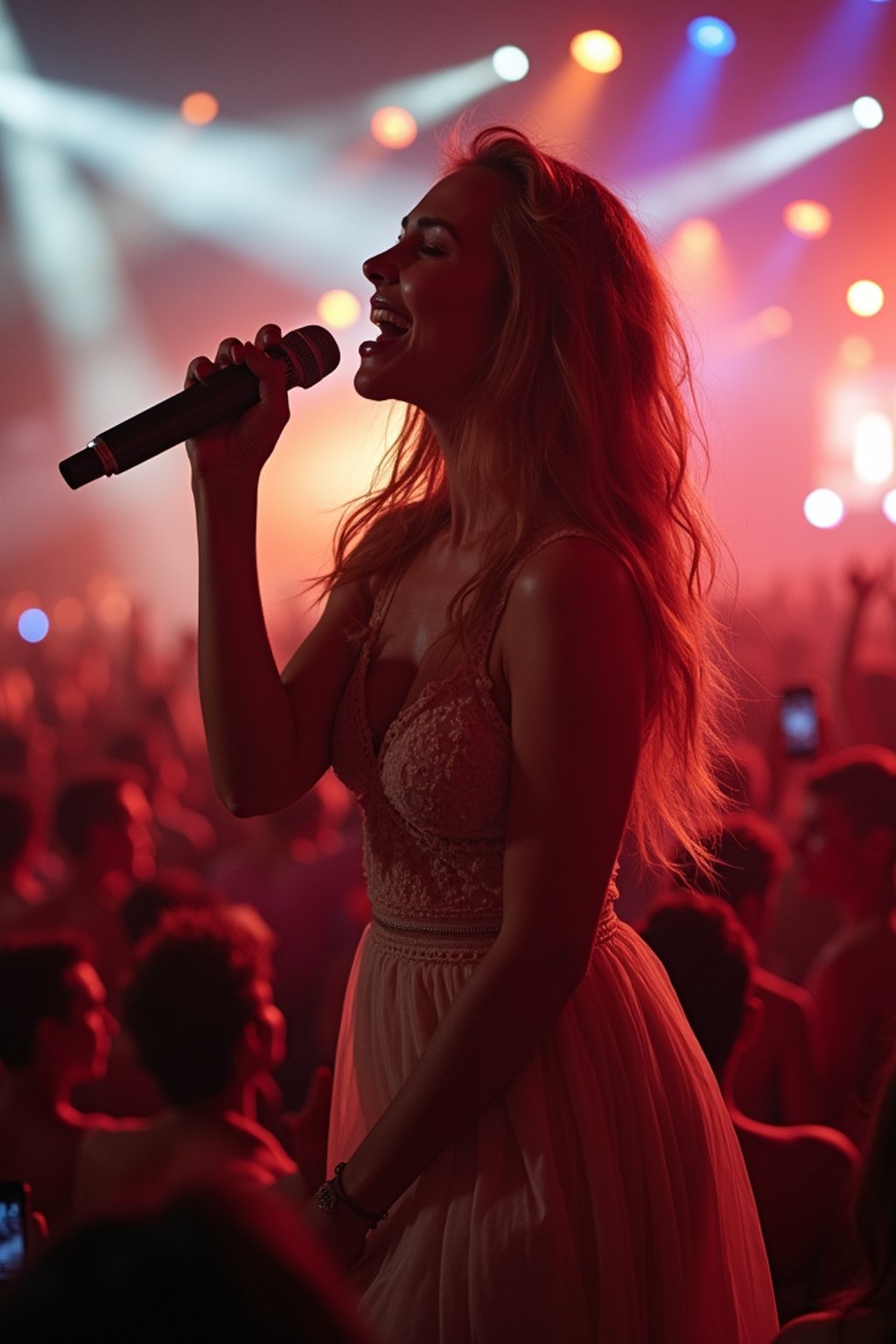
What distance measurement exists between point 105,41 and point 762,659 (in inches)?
179

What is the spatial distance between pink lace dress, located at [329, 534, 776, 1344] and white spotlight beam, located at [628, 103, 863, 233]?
6817 mm

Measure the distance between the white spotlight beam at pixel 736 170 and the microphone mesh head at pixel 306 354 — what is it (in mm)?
6484

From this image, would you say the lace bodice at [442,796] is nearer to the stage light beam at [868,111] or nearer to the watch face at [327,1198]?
the watch face at [327,1198]

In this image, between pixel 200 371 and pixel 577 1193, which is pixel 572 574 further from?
pixel 577 1193

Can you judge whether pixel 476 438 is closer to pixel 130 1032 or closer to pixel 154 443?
pixel 154 443

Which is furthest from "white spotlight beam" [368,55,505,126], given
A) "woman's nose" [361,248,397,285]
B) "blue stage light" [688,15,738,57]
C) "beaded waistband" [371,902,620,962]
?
"beaded waistband" [371,902,620,962]

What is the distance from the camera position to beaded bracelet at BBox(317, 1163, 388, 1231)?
4.87 ft

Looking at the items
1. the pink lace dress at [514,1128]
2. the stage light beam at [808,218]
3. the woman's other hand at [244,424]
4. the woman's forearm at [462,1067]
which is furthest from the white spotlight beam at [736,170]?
the woman's forearm at [462,1067]

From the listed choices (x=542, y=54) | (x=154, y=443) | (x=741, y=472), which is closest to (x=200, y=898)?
(x=154, y=443)

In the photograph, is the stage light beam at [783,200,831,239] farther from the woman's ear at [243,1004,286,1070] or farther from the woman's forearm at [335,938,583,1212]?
the woman's forearm at [335,938,583,1212]

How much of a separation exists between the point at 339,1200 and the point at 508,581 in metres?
0.68

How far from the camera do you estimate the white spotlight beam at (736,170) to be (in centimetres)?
783

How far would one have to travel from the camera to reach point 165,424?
1598 millimetres

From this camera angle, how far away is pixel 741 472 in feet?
44.4
